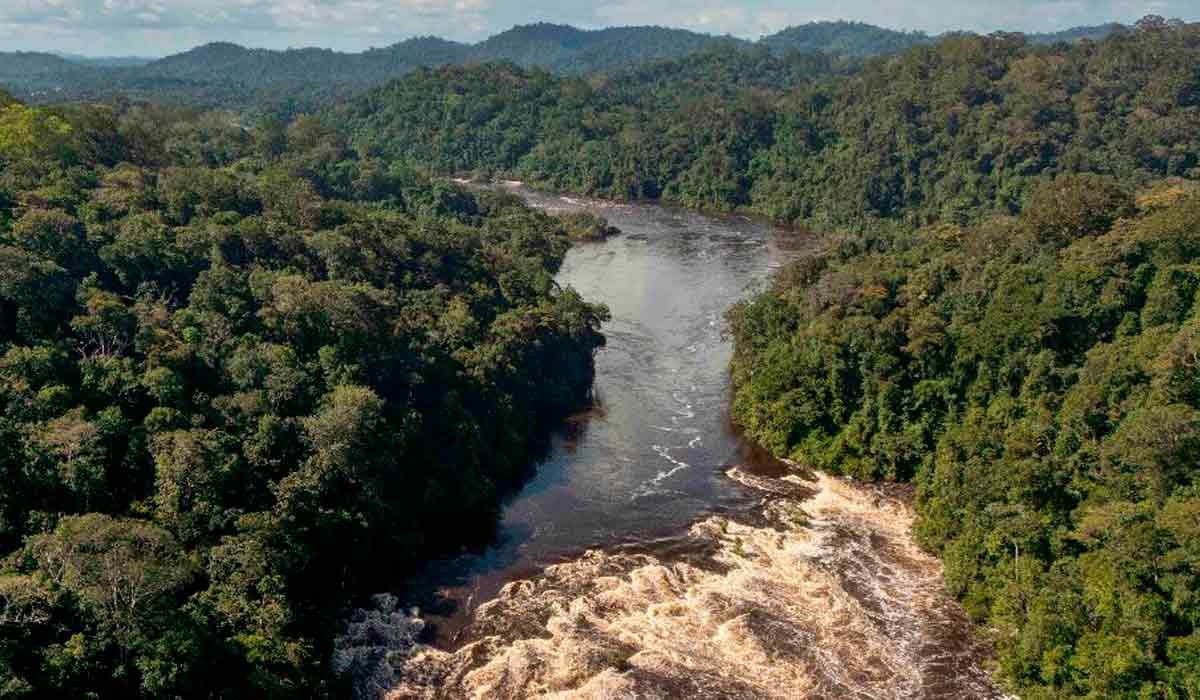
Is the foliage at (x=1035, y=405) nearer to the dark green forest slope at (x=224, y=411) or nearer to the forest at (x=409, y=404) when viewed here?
the forest at (x=409, y=404)

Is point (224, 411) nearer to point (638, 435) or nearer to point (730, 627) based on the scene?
point (730, 627)

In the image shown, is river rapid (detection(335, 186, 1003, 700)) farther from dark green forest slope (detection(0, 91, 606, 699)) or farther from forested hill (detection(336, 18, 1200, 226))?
forested hill (detection(336, 18, 1200, 226))

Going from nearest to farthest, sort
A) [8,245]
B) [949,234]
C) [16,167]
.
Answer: [8,245] < [16,167] < [949,234]

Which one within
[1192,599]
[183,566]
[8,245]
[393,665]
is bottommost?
[393,665]

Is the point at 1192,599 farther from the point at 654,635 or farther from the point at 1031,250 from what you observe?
the point at 1031,250

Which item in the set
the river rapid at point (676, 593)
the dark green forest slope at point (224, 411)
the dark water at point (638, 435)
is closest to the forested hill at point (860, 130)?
the dark water at point (638, 435)

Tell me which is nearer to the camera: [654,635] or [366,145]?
[654,635]

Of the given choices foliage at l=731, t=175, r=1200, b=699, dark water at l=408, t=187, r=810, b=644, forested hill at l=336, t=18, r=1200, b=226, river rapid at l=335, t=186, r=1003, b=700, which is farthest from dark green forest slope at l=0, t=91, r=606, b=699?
forested hill at l=336, t=18, r=1200, b=226

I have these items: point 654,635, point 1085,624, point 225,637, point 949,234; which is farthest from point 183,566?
point 949,234
